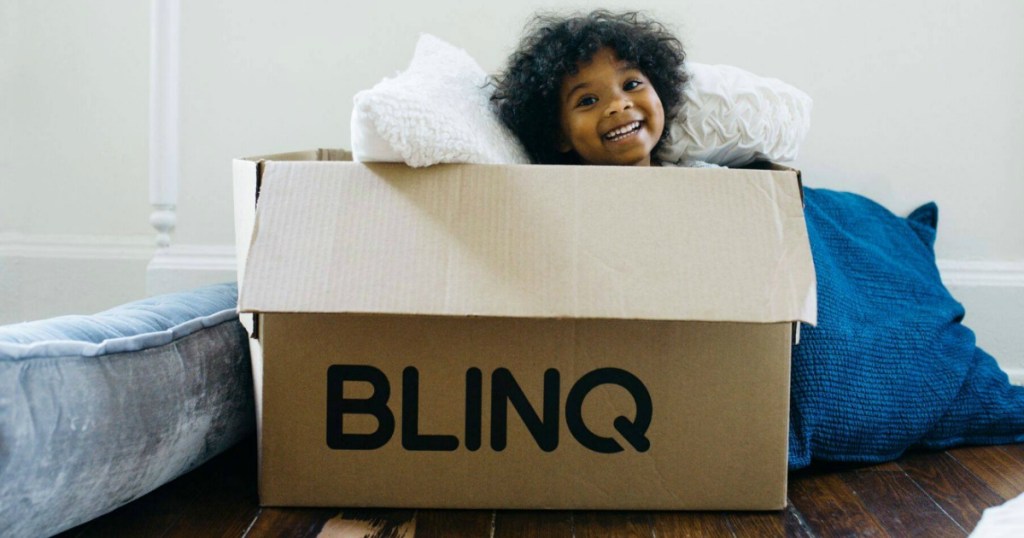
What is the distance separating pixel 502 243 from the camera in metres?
0.92

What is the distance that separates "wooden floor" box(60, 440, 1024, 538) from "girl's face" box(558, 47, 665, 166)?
470 millimetres

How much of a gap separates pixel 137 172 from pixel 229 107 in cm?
A: 21

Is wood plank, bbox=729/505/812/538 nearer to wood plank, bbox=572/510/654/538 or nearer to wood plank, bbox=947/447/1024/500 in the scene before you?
wood plank, bbox=572/510/654/538

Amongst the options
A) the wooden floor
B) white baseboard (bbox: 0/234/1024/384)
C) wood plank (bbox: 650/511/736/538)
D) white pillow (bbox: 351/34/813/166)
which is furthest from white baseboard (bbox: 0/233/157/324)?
wood plank (bbox: 650/511/736/538)

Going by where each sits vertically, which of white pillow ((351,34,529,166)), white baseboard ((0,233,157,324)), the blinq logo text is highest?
white pillow ((351,34,529,166))

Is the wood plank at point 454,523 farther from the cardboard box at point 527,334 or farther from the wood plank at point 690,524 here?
the wood plank at point 690,524

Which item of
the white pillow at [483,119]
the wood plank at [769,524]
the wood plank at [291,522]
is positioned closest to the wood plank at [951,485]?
the wood plank at [769,524]

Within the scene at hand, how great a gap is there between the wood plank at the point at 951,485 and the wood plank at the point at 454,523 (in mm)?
522

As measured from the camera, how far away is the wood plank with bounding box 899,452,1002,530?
3.42 ft

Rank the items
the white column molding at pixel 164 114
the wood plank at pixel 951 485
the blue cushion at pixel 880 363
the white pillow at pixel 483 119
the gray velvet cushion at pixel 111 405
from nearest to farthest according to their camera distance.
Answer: the gray velvet cushion at pixel 111 405
the white pillow at pixel 483 119
the wood plank at pixel 951 485
the blue cushion at pixel 880 363
the white column molding at pixel 164 114

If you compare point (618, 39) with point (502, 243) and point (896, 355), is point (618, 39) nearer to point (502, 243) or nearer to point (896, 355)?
point (502, 243)

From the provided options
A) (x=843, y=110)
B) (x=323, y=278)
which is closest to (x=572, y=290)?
(x=323, y=278)

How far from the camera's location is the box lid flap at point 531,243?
2.95 feet

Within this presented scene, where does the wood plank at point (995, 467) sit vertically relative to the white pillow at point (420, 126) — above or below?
below
